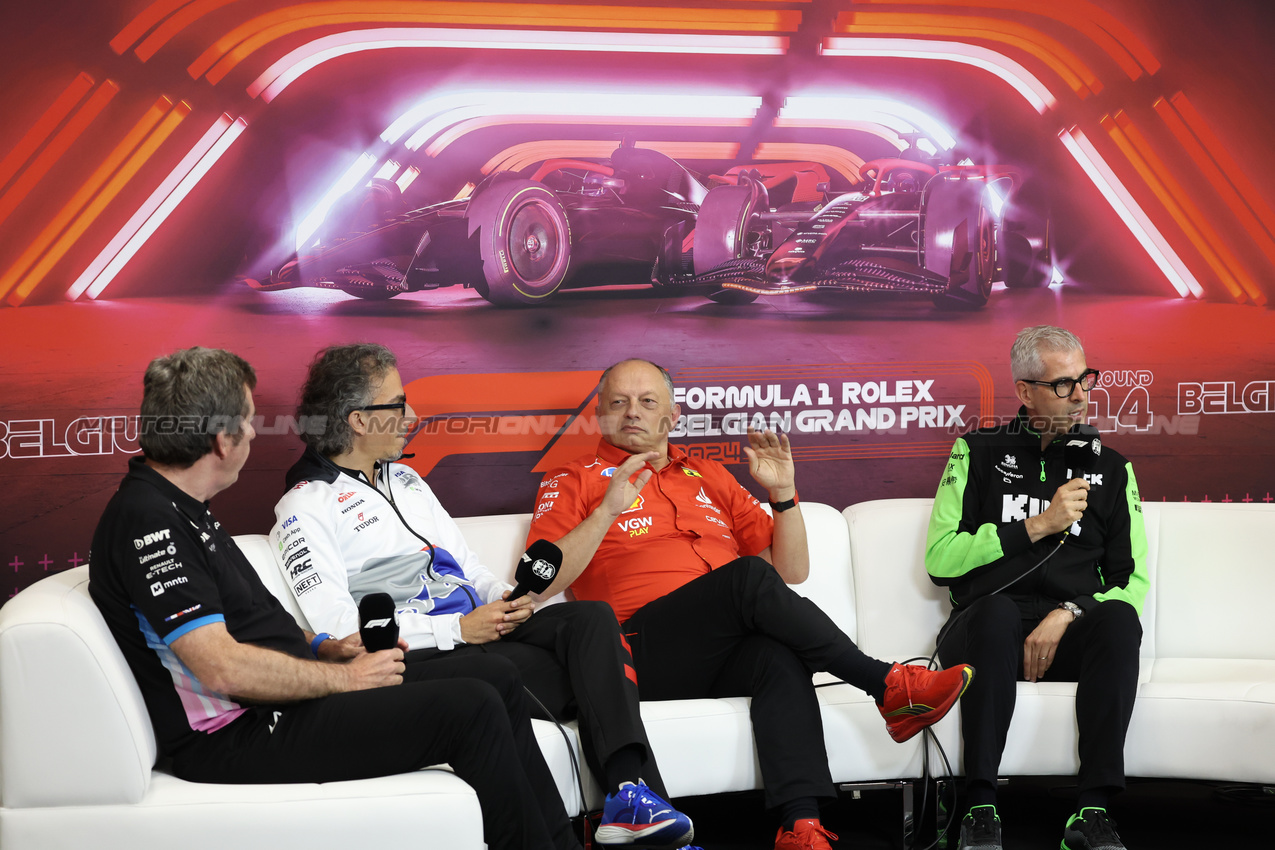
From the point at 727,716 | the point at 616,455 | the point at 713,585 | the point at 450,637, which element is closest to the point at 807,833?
the point at 727,716

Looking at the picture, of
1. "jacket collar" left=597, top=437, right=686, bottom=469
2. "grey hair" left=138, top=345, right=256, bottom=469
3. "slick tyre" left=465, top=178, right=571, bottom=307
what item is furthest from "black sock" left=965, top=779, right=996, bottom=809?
"slick tyre" left=465, top=178, right=571, bottom=307

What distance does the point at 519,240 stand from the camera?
3467 millimetres

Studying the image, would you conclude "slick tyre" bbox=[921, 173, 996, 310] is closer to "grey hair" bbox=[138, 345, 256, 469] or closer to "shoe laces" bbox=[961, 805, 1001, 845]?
"shoe laces" bbox=[961, 805, 1001, 845]

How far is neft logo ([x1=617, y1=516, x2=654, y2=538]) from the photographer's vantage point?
2969 mm

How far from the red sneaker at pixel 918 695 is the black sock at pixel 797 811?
260mm

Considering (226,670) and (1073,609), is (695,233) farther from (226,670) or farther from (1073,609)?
(226,670)

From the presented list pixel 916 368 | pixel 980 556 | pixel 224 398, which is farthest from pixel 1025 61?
pixel 224 398

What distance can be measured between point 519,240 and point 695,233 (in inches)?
24.3

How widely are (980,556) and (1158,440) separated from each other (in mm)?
1492

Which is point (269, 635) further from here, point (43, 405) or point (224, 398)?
point (43, 405)

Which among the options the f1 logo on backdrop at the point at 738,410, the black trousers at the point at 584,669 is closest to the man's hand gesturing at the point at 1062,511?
the f1 logo on backdrop at the point at 738,410

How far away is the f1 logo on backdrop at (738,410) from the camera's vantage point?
11.4 feet

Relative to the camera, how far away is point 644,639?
270 cm

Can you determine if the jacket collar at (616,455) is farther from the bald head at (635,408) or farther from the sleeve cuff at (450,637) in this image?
the sleeve cuff at (450,637)
